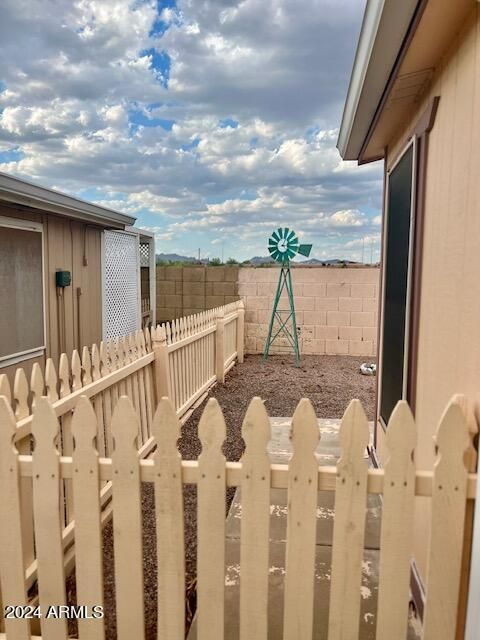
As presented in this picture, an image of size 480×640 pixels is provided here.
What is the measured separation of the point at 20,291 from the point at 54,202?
1.08 m

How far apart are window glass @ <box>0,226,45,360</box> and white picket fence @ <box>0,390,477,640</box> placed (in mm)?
3614

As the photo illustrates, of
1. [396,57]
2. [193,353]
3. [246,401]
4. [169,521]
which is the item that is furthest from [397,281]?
[246,401]

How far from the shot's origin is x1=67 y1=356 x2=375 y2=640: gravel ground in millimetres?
2172

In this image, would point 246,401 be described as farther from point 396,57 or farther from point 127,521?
point 396,57

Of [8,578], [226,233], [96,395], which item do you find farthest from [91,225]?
[226,233]

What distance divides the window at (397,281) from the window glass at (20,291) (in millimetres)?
3866

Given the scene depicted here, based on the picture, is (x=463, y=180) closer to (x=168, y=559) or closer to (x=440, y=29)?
(x=440, y=29)

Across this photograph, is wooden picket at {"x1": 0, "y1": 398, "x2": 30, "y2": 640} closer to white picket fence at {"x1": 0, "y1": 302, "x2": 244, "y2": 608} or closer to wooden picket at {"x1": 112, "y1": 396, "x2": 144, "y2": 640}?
white picket fence at {"x1": 0, "y1": 302, "x2": 244, "y2": 608}

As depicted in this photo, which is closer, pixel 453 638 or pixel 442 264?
pixel 453 638

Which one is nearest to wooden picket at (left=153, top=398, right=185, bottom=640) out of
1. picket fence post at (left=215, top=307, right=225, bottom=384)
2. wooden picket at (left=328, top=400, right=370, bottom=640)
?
wooden picket at (left=328, top=400, right=370, bottom=640)

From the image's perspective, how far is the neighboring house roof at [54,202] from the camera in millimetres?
4035

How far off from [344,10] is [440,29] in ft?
15.2

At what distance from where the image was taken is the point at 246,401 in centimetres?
575

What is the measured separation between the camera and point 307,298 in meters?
9.19
